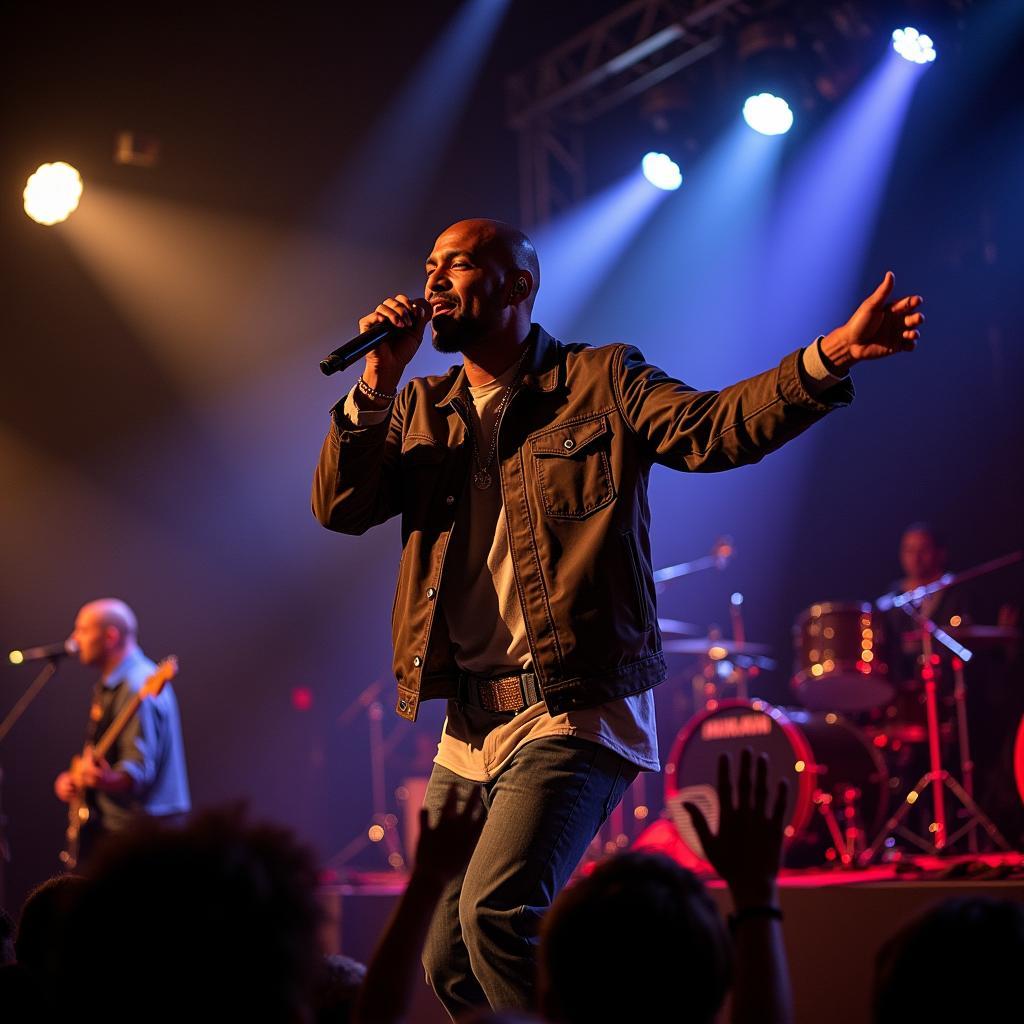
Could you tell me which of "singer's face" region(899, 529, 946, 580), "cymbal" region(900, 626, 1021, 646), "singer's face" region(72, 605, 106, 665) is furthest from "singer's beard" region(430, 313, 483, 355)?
"singer's face" region(899, 529, 946, 580)

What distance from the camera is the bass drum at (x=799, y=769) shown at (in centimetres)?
623

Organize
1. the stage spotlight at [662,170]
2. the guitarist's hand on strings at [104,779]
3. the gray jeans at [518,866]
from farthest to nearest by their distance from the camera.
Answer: the stage spotlight at [662,170] < the guitarist's hand on strings at [104,779] < the gray jeans at [518,866]

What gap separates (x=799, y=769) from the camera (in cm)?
617

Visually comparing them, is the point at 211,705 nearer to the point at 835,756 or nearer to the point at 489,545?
the point at 835,756

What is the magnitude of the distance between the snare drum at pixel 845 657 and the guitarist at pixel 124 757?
11.5 ft

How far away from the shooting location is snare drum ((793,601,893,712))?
6.79 meters

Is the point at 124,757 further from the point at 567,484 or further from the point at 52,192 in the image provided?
the point at 567,484

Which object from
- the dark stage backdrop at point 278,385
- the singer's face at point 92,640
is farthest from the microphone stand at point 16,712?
the singer's face at point 92,640

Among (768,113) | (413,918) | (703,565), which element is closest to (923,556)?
(703,565)

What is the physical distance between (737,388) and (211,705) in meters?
7.14

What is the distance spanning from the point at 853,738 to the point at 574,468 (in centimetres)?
417

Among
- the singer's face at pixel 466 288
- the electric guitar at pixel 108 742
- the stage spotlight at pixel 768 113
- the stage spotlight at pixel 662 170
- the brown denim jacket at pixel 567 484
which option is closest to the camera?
the brown denim jacket at pixel 567 484

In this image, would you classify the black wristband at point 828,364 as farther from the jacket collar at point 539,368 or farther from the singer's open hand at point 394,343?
the singer's open hand at point 394,343

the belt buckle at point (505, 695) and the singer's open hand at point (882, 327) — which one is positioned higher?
the singer's open hand at point (882, 327)
